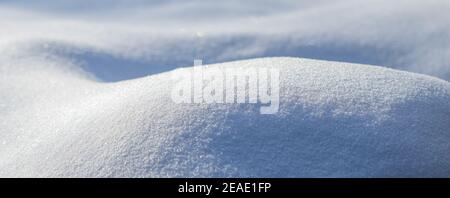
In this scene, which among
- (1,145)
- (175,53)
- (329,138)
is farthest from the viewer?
(175,53)

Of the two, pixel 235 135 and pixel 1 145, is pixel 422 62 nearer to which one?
pixel 235 135

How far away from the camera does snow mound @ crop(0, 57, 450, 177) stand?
6.73ft

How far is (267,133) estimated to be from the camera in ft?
7.05

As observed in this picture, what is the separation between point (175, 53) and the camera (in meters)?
4.48

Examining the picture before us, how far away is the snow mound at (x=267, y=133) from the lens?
6.73 ft

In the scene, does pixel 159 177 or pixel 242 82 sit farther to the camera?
pixel 242 82

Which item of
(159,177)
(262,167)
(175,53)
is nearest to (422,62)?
(175,53)

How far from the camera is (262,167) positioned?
203cm
